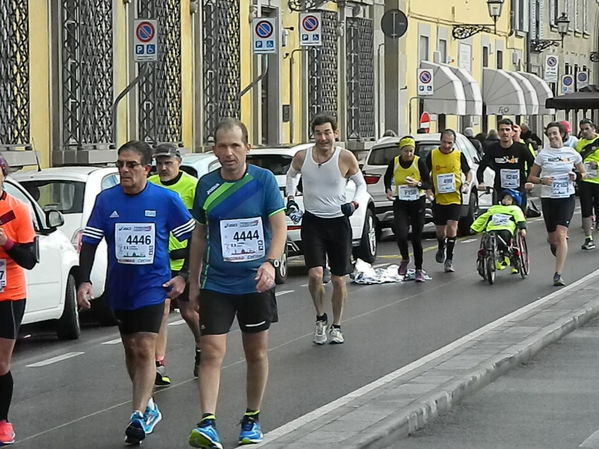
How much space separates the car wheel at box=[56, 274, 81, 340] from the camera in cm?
1388

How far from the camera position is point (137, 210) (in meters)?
8.84

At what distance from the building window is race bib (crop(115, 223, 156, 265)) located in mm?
34153

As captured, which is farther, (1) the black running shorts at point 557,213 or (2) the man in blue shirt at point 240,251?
(1) the black running shorts at point 557,213

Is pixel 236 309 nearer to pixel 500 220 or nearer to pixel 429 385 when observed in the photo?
pixel 429 385

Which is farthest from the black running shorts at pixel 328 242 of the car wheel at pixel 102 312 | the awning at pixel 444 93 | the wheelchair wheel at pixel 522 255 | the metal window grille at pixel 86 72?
the awning at pixel 444 93

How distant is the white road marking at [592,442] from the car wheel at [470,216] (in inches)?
708

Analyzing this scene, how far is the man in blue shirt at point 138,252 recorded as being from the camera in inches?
345

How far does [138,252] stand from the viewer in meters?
8.80

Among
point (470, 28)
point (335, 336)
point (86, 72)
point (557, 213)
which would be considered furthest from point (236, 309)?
point (470, 28)

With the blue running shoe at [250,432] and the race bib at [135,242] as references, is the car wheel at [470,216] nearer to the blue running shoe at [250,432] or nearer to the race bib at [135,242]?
the race bib at [135,242]

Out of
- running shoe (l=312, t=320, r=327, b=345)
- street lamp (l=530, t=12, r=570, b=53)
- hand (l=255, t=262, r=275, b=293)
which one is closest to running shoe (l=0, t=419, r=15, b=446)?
hand (l=255, t=262, r=275, b=293)

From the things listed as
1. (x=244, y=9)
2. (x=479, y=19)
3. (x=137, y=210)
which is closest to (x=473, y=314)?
(x=137, y=210)

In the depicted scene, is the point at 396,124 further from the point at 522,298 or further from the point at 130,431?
the point at 130,431

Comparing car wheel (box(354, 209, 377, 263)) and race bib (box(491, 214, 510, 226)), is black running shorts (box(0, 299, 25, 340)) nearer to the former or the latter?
car wheel (box(354, 209, 377, 263))
